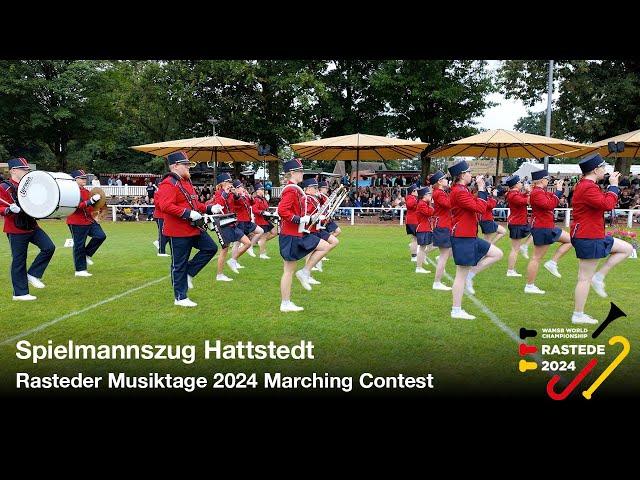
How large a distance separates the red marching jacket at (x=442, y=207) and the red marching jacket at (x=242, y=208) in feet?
12.8

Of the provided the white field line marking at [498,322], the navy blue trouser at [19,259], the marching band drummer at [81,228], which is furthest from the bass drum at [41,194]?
the white field line marking at [498,322]

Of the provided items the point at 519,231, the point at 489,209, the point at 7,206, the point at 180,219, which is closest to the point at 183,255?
the point at 180,219

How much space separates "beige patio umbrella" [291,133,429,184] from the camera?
1547 centimetres

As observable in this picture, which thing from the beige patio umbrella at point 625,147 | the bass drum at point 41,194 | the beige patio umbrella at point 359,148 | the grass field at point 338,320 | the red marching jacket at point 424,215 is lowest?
the grass field at point 338,320

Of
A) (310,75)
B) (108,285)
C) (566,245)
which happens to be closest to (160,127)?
(310,75)

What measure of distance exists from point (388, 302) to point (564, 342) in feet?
8.45

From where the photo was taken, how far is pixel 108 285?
8.73m

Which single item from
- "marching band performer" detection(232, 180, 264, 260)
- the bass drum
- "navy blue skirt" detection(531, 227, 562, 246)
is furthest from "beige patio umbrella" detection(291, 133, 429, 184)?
the bass drum

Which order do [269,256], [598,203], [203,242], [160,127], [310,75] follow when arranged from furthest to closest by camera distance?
[160,127] → [310,75] → [269,256] → [203,242] → [598,203]

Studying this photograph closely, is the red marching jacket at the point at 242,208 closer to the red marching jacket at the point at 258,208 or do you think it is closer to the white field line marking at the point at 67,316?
the red marching jacket at the point at 258,208

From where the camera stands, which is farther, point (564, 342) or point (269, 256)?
point (269, 256)

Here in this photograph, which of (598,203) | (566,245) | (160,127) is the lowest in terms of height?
(566,245)

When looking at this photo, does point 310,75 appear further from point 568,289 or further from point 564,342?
point 564,342

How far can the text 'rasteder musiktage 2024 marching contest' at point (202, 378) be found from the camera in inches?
174
